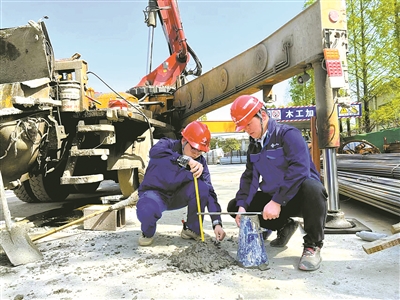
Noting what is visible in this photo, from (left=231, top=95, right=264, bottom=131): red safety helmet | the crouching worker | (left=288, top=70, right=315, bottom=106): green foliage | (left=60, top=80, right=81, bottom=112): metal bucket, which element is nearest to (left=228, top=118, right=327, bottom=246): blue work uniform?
(left=231, top=95, right=264, bottom=131): red safety helmet

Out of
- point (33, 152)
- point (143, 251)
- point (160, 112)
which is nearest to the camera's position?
point (143, 251)

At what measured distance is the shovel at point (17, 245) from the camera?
2.72 m

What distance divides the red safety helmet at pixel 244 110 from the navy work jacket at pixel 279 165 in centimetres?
19

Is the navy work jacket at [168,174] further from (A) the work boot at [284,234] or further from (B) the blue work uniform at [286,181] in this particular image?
(A) the work boot at [284,234]

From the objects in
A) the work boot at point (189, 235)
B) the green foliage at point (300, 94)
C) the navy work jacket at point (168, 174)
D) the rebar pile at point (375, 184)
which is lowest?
the work boot at point (189, 235)

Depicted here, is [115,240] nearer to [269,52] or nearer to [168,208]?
[168,208]

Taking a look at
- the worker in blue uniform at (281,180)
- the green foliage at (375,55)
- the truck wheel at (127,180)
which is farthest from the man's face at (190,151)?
the green foliage at (375,55)

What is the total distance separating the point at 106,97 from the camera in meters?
5.55

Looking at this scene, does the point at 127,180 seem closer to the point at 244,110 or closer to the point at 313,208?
the point at 244,110

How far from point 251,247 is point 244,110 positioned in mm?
1044

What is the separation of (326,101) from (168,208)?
197 cm

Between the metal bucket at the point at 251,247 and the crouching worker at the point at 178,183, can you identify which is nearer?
the metal bucket at the point at 251,247

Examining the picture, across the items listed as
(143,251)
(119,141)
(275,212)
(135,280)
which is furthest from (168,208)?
(119,141)

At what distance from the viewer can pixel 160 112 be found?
6.22 metres
